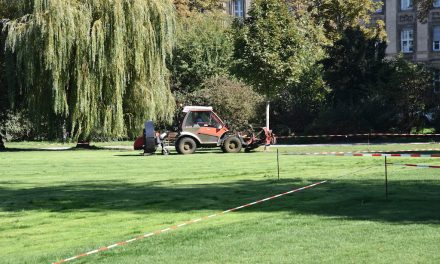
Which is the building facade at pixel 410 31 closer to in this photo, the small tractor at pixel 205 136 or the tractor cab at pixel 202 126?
the small tractor at pixel 205 136

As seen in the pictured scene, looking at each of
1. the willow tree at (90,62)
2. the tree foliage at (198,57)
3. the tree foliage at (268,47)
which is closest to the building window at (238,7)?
the tree foliage at (198,57)

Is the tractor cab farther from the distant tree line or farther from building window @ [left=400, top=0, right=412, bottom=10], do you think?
building window @ [left=400, top=0, right=412, bottom=10]

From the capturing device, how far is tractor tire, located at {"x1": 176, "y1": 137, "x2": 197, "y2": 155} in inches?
1359

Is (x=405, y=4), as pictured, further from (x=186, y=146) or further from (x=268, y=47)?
(x=186, y=146)

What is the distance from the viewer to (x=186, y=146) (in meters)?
34.8

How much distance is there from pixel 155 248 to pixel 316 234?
2186 millimetres

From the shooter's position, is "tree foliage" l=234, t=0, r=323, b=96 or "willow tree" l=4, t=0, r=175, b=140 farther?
"tree foliage" l=234, t=0, r=323, b=96

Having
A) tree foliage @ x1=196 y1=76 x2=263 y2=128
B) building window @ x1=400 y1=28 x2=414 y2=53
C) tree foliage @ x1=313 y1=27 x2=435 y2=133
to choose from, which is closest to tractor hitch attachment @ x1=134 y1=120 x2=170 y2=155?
tree foliage @ x1=313 y1=27 x2=435 y2=133

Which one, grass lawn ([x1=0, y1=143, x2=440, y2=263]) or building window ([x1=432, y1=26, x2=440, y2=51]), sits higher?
building window ([x1=432, y1=26, x2=440, y2=51])

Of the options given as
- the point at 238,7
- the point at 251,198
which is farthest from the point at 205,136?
the point at 238,7

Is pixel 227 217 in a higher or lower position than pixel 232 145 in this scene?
lower

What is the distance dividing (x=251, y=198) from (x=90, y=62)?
23.7 metres

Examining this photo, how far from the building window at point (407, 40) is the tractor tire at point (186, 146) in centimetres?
3724

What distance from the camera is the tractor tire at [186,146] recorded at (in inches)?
1359
